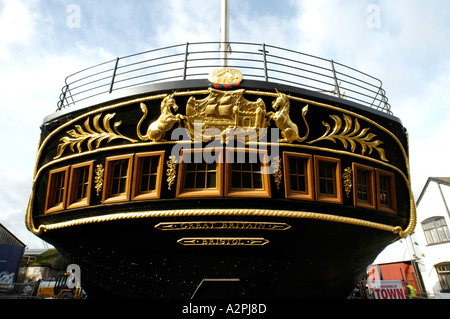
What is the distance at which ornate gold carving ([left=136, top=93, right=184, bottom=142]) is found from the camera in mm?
5246

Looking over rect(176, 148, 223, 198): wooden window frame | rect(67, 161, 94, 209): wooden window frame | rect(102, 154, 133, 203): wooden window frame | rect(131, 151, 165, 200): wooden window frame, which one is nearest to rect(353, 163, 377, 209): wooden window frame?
rect(176, 148, 223, 198): wooden window frame

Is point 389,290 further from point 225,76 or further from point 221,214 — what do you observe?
point 225,76

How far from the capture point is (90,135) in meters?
5.79

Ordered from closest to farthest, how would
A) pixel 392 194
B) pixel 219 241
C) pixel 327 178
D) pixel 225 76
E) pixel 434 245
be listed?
1. pixel 219 241
2. pixel 225 76
3. pixel 327 178
4. pixel 392 194
5. pixel 434 245

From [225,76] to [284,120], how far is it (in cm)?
137

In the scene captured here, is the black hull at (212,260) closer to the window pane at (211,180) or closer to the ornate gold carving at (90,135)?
the window pane at (211,180)

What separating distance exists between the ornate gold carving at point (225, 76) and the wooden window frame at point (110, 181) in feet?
6.86

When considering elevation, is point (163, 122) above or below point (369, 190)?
above

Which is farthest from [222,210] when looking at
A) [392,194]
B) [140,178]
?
[392,194]

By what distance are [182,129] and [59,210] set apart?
3014mm

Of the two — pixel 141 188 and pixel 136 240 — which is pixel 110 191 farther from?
pixel 136 240

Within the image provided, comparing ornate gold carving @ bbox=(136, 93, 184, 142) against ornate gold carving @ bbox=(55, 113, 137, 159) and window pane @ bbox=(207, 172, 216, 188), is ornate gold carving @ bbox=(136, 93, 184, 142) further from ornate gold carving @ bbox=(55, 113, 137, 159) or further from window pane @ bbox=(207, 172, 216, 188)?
window pane @ bbox=(207, 172, 216, 188)

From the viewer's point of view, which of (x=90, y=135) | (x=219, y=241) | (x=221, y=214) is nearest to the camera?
(x=221, y=214)

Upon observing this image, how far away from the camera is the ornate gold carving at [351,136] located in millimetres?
5668
